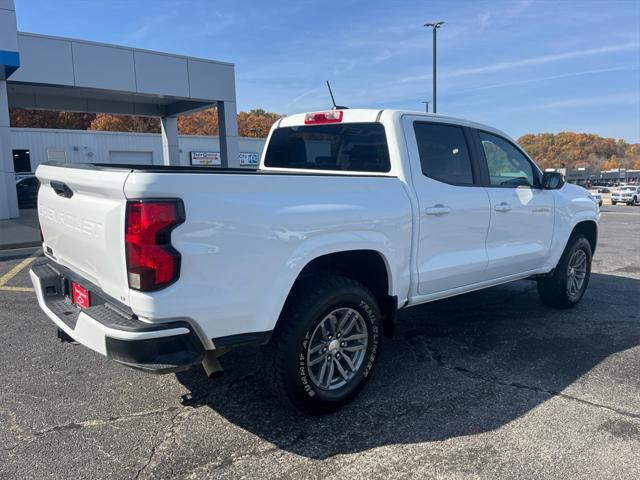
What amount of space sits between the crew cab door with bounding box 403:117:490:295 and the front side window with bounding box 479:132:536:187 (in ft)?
0.97

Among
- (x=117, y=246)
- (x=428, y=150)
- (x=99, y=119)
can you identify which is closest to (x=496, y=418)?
(x=428, y=150)

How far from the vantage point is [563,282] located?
5.62 meters

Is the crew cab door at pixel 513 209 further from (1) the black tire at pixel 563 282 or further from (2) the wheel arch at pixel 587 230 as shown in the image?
(2) the wheel arch at pixel 587 230

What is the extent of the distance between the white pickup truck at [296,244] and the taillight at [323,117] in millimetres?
14

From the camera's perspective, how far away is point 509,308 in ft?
19.3

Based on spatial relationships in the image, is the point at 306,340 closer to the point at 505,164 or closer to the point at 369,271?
the point at 369,271

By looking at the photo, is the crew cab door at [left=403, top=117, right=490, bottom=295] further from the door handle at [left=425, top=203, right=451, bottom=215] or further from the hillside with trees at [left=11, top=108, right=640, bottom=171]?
the hillside with trees at [left=11, top=108, right=640, bottom=171]

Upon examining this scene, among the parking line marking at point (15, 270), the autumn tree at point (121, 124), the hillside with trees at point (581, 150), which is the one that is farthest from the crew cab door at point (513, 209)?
the hillside with trees at point (581, 150)

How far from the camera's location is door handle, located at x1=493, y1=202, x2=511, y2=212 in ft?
14.8

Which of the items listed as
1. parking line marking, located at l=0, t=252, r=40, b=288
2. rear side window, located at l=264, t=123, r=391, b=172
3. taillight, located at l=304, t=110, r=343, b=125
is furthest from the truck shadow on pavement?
parking line marking, located at l=0, t=252, r=40, b=288

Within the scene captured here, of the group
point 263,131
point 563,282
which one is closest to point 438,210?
point 563,282

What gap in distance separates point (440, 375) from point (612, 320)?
8.47 feet

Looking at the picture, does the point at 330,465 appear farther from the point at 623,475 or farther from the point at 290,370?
the point at 623,475

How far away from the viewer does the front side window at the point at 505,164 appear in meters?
4.71
